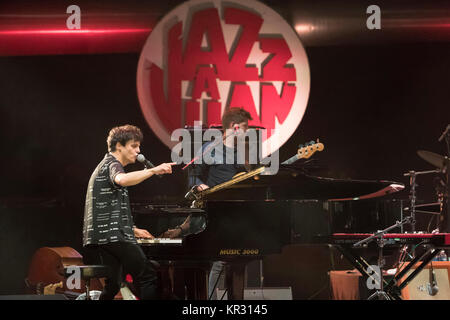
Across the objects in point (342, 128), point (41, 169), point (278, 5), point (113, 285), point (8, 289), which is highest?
point (278, 5)

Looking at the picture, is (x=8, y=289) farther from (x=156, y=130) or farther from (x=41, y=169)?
(x=156, y=130)

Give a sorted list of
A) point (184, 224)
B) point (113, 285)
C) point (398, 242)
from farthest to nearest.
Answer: point (184, 224) → point (398, 242) → point (113, 285)

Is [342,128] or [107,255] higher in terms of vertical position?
[342,128]

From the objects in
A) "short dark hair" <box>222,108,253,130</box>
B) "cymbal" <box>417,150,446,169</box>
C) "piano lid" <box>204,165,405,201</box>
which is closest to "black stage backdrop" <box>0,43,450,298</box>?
"cymbal" <box>417,150,446,169</box>

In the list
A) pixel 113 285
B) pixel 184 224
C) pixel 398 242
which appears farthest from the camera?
pixel 184 224

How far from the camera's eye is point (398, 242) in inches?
183

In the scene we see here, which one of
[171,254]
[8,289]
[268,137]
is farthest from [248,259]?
[8,289]

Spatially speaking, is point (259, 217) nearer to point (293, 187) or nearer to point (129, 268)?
point (293, 187)

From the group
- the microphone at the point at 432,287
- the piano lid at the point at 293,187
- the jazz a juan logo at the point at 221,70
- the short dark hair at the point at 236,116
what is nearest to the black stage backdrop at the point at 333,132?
the jazz a juan logo at the point at 221,70

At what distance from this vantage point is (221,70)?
23.8ft

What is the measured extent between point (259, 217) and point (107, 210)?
1.06 metres

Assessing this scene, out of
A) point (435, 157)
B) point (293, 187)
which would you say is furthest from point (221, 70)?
point (293, 187)

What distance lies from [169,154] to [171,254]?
2.95 meters

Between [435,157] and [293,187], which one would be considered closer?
[293,187]
